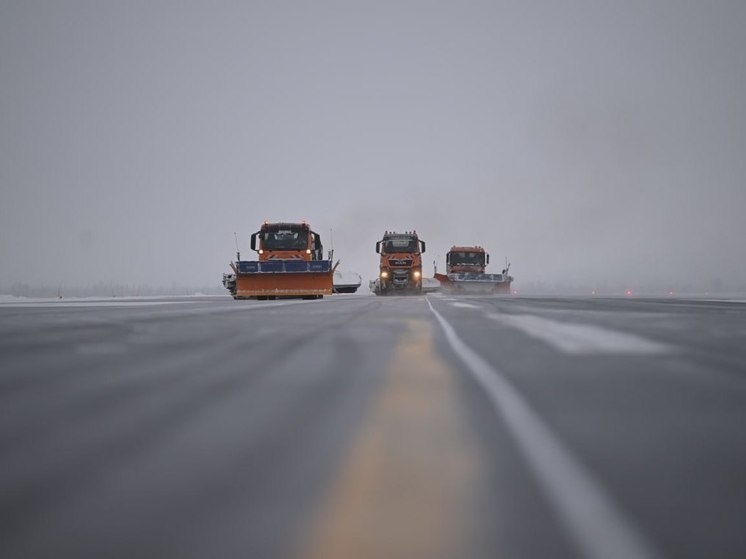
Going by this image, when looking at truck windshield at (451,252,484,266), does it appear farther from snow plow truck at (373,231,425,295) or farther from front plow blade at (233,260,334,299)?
front plow blade at (233,260,334,299)

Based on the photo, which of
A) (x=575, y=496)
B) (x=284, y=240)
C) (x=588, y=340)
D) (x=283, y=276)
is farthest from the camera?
(x=284, y=240)

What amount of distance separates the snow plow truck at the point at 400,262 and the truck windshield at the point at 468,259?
627cm

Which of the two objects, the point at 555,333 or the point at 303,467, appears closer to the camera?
the point at 303,467

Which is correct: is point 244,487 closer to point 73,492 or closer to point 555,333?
point 73,492

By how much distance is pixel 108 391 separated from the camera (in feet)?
11.7

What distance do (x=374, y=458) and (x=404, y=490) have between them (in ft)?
1.17

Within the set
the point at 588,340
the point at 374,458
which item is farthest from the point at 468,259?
the point at 374,458

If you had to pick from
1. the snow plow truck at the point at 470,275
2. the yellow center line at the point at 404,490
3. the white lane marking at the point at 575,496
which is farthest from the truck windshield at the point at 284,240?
the white lane marking at the point at 575,496

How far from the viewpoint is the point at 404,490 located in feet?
6.31

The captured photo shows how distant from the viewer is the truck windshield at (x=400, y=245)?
3678cm

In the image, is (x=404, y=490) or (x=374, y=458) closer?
(x=404, y=490)

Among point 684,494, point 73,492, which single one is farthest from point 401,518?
point 73,492

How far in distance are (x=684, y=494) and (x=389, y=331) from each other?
237 inches

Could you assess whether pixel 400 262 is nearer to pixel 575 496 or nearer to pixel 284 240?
pixel 284 240
